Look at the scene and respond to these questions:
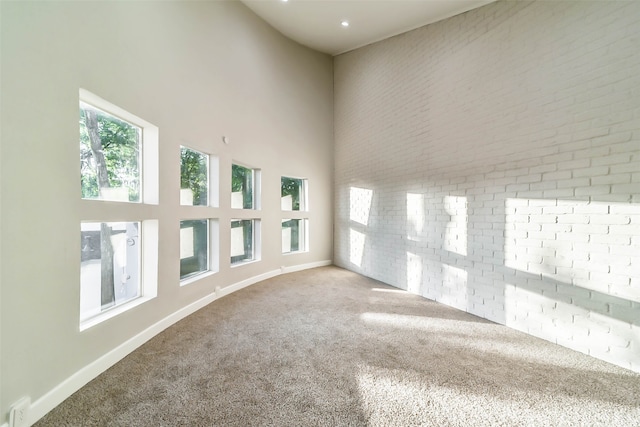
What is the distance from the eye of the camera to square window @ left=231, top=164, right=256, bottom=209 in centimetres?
490

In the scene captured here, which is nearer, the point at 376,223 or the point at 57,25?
the point at 57,25

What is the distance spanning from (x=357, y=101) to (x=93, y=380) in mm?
6122

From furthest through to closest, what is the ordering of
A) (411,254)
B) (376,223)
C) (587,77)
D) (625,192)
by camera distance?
(376,223) → (411,254) → (587,77) → (625,192)

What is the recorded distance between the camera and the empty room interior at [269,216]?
1846mm

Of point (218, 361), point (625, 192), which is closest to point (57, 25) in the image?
point (218, 361)

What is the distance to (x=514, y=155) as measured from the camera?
3301mm

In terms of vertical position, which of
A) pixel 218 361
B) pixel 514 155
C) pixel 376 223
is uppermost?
pixel 514 155

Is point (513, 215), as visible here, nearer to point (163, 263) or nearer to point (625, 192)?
point (625, 192)

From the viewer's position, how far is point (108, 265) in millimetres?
2611

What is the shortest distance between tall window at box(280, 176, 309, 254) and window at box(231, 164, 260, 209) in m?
0.77

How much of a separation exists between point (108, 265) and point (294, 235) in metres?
4.20

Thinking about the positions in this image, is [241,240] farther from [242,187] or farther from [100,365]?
[100,365]

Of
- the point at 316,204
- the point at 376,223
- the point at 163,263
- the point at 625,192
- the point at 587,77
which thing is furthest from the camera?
the point at 316,204

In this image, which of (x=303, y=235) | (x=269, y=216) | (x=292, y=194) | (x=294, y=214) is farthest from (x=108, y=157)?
(x=303, y=235)
